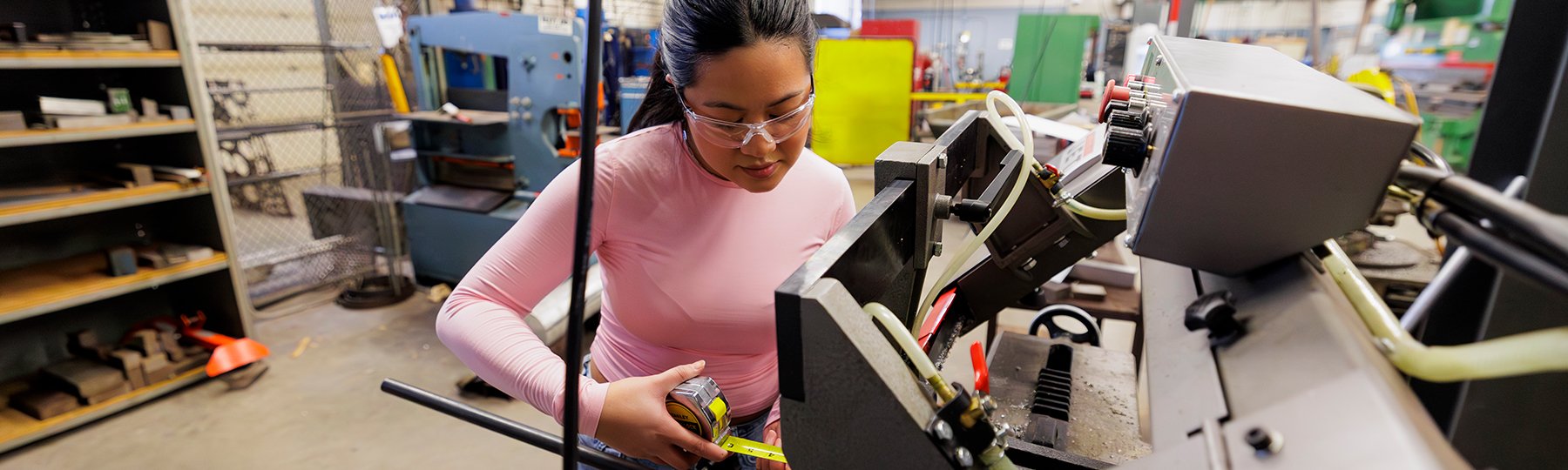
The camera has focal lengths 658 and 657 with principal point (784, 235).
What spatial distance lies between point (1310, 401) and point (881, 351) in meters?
0.25

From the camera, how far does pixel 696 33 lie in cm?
84

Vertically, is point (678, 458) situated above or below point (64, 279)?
above

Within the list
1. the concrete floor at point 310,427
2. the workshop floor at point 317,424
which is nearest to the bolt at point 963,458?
the workshop floor at point 317,424

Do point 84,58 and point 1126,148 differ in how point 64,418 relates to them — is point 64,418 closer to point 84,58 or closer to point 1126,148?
point 84,58

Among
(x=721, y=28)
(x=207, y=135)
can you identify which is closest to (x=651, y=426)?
(x=721, y=28)

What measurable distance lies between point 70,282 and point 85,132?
1.81 feet

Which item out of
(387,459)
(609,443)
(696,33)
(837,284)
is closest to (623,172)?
(696,33)

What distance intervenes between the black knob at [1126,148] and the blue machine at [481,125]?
2480 mm

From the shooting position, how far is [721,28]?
827 mm

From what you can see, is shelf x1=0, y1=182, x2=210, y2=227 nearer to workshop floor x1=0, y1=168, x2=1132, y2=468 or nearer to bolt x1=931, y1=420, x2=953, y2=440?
workshop floor x1=0, y1=168, x2=1132, y2=468

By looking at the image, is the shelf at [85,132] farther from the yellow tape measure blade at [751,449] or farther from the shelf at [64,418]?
the yellow tape measure blade at [751,449]

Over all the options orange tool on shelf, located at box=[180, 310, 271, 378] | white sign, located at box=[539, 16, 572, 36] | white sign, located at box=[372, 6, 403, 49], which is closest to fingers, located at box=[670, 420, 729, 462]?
white sign, located at box=[539, 16, 572, 36]

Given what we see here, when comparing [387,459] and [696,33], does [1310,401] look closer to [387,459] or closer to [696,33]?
[696,33]

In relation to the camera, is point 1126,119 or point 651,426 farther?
point 651,426
